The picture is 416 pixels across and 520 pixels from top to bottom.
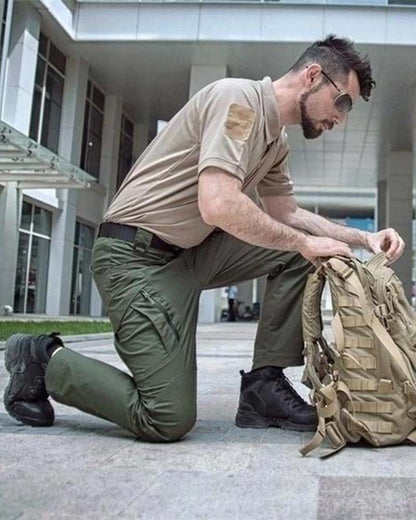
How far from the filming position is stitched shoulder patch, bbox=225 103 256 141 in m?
2.09

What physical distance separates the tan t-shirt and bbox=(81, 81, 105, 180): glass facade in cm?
1719

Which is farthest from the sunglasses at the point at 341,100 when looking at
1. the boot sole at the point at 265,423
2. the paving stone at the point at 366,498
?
the paving stone at the point at 366,498

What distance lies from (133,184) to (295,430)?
1185 millimetres

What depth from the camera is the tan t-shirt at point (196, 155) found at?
209cm

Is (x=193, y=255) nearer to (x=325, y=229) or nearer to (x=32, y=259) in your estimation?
(x=325, y=229)

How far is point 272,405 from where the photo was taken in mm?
2453

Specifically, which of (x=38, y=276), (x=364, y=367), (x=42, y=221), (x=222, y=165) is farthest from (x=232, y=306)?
(x=222, y=165)

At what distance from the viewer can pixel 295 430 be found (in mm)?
2389

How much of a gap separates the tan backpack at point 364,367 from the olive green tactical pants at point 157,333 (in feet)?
1.12

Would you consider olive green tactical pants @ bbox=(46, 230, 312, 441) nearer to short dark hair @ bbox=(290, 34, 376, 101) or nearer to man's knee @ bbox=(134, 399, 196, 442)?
man's knee @ bbox=(134, 399, 196, 442)

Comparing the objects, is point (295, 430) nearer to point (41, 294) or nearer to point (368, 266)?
point (368, 266)

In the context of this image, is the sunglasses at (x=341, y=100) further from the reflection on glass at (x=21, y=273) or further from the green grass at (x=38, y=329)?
the reflection on glass at (x=21, y=273)

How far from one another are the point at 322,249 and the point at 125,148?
68.9 ft

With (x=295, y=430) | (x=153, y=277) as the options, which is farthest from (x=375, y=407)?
(x=153, y=277)
